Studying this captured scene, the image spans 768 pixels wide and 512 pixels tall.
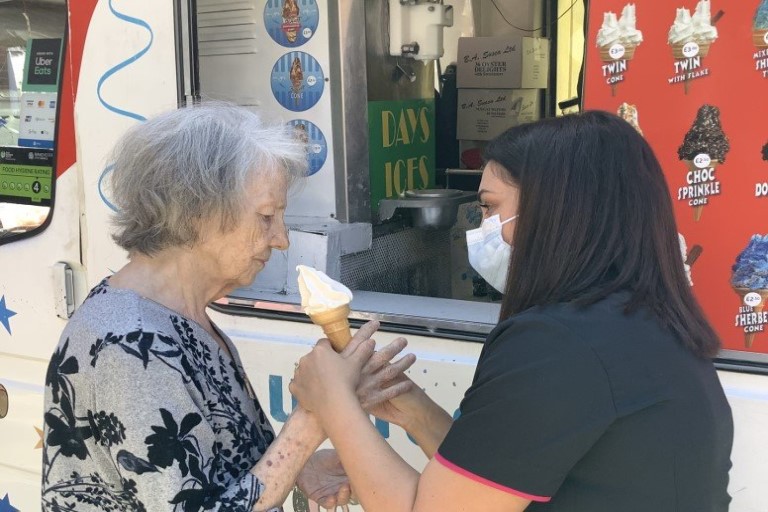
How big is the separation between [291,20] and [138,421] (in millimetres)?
1713

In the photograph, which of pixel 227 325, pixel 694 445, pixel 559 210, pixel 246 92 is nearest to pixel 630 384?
pixel 694 445

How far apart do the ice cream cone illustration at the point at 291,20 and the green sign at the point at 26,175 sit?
34.8 inches

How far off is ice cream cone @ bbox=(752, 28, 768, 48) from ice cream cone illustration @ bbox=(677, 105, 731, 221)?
152mm

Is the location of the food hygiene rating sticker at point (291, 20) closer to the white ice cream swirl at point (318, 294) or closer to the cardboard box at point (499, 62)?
the cardboard box at point (499, 62)

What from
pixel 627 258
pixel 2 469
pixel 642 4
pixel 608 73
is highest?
pixel 642 4

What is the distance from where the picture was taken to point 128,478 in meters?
1.29

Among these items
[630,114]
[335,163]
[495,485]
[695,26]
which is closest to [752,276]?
[630,114]

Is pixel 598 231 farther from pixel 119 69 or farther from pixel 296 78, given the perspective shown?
pixel 119 69

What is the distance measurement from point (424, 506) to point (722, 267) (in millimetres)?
1005

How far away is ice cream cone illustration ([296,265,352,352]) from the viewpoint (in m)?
1.53

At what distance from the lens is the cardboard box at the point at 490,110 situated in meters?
3.59

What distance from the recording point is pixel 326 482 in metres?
1.75

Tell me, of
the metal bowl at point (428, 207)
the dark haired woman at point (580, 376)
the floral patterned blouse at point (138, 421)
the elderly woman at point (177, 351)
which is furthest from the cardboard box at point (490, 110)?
the floral patterned blouse at point (138, 421)

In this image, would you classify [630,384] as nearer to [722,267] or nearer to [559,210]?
[559,210]
